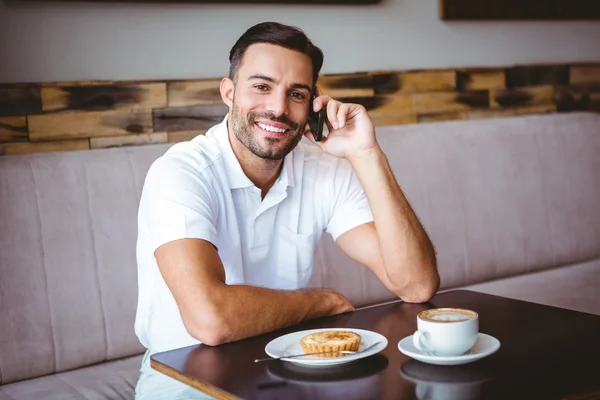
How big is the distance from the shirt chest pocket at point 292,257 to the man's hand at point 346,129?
0.23 meters

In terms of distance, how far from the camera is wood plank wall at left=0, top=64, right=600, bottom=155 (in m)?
2.56

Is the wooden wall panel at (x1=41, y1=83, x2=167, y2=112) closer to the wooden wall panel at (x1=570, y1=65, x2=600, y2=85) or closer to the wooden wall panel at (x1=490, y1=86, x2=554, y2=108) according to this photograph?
the wooden wall panel at (x1=490, y1=86, x2=554, y2=108)

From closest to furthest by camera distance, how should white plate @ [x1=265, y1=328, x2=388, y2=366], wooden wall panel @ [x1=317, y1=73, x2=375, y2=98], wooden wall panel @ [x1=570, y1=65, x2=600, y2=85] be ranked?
white plate @ [x1=265, y1=328, x2=388, y2=366] → wooden wall panel @ [x1=317, y1=73, x2=375, y2=98] → wooden wall panel @ [x1=570, y1=65, x2=600, y2=85]

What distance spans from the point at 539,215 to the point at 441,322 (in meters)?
2.05

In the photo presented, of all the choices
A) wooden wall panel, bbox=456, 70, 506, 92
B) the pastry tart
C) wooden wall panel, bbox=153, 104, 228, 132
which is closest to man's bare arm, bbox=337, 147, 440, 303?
the pastry tart

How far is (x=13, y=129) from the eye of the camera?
8.30 ft

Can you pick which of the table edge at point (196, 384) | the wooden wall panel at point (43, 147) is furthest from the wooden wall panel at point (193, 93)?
the table edge at point (196, 384)

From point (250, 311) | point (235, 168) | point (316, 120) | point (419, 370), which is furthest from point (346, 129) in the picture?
point (419, 370)

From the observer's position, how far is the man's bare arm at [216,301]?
1609 millimetres

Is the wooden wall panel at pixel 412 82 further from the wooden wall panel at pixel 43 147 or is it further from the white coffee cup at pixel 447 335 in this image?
the white coffee cup at pixel 447 335

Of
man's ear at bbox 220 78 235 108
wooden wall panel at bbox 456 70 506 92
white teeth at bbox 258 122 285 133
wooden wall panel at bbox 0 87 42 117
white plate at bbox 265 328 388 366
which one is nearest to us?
white plate at bbox 265 328 388 366

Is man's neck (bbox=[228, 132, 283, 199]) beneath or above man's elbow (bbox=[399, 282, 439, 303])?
above

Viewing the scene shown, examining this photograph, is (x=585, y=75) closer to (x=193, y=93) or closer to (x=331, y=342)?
(x=193, y=93)

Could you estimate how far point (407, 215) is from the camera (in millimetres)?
2031
